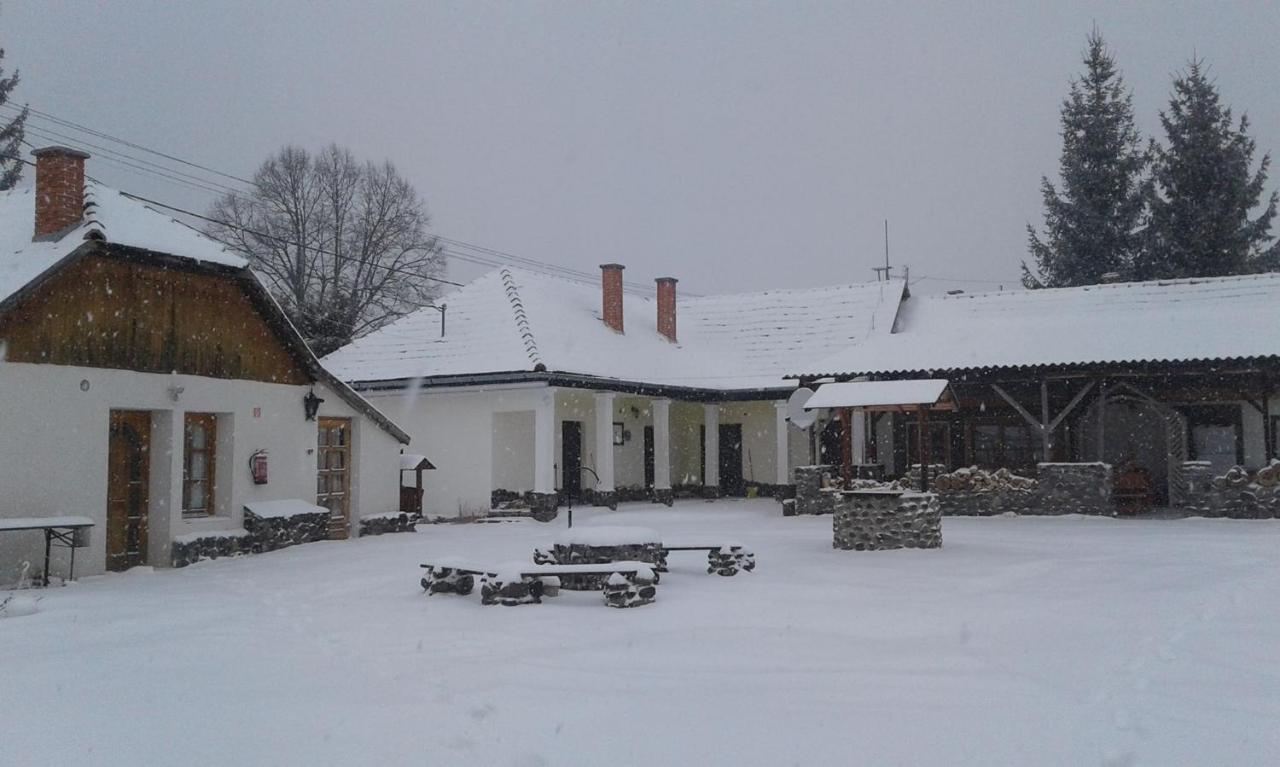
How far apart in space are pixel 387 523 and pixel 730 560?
824 cm

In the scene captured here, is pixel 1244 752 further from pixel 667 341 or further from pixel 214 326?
pixel 667 341

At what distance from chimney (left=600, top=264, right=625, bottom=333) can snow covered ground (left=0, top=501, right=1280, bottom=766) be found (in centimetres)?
1428

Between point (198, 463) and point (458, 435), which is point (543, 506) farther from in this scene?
point (198, 463)

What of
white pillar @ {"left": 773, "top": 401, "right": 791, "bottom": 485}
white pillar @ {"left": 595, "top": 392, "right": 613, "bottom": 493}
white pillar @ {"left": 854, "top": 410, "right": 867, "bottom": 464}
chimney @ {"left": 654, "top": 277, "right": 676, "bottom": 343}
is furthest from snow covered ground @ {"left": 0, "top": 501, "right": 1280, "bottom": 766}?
chimney @ {"left": 654, "top": 277, "right": 676, "bottom": 343}

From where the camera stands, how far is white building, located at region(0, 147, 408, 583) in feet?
38.4

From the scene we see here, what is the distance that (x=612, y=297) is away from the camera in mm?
25594

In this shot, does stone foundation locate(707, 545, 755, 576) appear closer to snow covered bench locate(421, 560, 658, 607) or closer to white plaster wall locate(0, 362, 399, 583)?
snow covered bench locate(421, 560, 658, 607)

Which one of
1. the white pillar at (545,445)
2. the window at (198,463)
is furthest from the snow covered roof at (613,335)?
the window at (198,463)

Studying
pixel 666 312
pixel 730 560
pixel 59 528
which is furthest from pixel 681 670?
pixel 666 312

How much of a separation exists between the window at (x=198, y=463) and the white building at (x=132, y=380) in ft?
0.07

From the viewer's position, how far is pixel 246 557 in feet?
46.8

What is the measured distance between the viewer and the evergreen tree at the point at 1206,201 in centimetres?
3409

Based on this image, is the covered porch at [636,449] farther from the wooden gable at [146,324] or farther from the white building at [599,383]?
the wooden gable at [146,324]

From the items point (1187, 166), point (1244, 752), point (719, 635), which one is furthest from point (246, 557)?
point (1187, 166)
